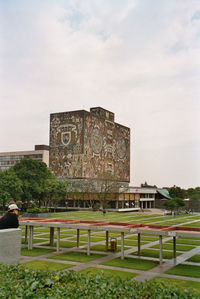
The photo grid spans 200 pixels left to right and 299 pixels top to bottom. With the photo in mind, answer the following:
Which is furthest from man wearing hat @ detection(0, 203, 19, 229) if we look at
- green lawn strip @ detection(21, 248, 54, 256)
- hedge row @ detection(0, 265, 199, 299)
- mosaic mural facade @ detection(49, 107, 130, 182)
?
mosaic mural facade @ detection(49, 107, 130, 182)

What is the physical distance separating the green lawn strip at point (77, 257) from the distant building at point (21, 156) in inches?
4168

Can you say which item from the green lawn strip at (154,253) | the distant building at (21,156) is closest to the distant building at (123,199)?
the green lawn strip at (154,253)

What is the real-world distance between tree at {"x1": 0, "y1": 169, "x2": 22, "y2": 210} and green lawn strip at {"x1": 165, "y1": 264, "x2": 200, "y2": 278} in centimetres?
3433

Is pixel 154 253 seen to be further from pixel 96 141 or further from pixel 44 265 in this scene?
pixel 96 141

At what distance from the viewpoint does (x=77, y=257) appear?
1515cm

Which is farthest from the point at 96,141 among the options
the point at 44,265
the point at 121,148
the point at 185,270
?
the point at 185,270

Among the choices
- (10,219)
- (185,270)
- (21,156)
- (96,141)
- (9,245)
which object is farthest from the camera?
(21,156)

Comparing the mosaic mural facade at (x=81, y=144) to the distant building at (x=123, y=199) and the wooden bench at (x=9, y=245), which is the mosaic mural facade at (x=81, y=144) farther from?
the wooden bench at (x=9, y=245)

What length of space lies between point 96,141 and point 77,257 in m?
67.3

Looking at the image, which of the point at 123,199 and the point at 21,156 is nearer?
the point at 123,199

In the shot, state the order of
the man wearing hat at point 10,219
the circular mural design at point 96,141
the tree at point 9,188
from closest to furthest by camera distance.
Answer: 1. the man wearing hat at point 10,219
2. the tree at point 9,188
3. the circular mural design at point 96,141

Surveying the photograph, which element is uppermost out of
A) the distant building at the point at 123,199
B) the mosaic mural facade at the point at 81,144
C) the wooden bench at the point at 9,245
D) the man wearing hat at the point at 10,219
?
the mosaic mural facade at the point at 81,144

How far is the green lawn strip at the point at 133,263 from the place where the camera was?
13.3 m

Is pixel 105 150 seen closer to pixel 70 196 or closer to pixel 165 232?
pixel 70 196
